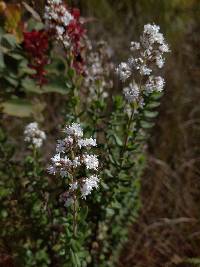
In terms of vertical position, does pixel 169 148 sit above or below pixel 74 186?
above

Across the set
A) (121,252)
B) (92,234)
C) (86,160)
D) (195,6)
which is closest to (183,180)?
(121,252)

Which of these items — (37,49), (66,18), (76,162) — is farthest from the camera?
(37,49)

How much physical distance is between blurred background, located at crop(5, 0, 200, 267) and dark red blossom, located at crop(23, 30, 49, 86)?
18 centimetres

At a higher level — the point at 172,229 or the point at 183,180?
the point at 183,180

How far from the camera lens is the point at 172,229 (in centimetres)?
372

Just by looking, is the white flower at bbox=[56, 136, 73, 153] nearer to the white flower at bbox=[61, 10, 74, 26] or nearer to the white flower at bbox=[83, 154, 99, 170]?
the white flower at bbox=[83, 154, 99, 170]


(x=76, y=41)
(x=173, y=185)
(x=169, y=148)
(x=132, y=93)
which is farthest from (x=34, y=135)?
(x=169, y=148)

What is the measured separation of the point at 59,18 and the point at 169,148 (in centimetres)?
196

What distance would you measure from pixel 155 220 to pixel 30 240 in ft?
3.45

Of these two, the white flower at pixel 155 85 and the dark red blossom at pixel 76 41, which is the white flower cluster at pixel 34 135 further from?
the white flower at pixel 155 85

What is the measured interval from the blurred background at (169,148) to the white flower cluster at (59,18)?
1.96ft

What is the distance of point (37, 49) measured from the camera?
10.9 feet

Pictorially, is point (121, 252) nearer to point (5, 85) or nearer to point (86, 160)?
point (5, 85)

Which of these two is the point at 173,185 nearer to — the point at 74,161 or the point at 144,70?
the point at 144,70
